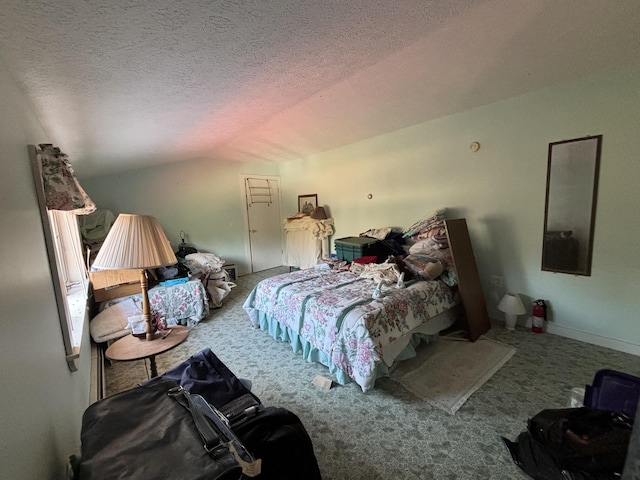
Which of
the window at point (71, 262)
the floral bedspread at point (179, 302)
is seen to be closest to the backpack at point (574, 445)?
the floral bedspread at point (179, 302)

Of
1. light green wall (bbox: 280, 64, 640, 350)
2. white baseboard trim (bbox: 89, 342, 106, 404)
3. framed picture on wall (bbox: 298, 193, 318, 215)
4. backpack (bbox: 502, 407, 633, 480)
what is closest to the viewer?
backpack (bbox: 502, 407, 633, 480)

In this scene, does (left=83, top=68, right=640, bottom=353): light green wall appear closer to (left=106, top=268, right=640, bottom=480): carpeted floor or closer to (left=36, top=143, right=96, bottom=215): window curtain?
(left=106, top=268, right=640, bottom=480): carpeted floor

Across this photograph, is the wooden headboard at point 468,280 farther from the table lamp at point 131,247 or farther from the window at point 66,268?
the window at point 66,268

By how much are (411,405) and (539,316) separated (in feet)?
5.66

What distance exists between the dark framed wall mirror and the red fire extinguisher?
13.7 inches

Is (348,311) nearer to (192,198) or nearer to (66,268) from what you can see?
(66,268)

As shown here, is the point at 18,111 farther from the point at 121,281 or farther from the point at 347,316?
the point at 121,281

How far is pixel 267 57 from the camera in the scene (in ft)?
4.33

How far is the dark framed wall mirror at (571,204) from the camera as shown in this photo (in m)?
2.21

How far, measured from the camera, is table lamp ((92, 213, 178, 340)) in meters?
1.33

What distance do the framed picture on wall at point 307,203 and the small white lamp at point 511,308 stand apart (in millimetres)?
3199

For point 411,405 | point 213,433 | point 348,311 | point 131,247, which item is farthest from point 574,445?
point 131,247

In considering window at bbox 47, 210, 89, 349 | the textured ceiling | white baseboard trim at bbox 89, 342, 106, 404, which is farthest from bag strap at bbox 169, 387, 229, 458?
window at bbox 47, 210, 89, 349

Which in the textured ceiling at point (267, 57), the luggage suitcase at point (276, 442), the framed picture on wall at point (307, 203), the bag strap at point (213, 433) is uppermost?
the textured ceiling at point (267, 57)
